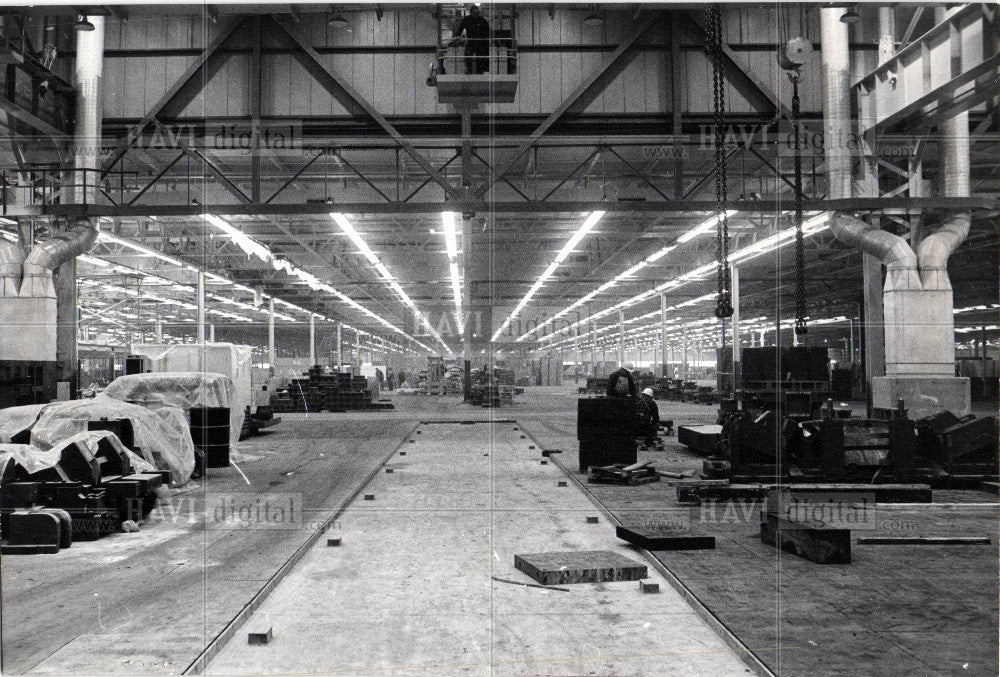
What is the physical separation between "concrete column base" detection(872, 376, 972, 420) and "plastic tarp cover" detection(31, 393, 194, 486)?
39.7ft

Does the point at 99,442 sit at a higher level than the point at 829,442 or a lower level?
higher

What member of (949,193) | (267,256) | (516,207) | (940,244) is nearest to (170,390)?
(516,207)

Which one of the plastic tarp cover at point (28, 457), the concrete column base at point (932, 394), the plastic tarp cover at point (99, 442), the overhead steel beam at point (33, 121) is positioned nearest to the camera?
the plastic tarp cover at point (28, 457)

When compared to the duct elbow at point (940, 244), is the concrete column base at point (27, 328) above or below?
below

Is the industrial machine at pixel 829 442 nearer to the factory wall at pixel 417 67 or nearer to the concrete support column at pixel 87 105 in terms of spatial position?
the factory wall at pixel 417 67

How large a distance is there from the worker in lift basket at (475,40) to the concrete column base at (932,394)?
9133mm

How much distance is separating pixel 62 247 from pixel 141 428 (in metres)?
4.86

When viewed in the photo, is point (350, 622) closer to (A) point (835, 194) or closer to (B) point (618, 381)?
(B) point (618, 381)

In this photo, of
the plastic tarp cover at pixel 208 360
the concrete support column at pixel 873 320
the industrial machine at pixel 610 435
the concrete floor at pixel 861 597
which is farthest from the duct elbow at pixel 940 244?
the plastic tarp cover at pixel 208 360

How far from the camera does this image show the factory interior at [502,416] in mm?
4883

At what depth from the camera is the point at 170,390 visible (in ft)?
38.1

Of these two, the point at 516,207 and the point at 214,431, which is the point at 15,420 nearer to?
the point at 214,431

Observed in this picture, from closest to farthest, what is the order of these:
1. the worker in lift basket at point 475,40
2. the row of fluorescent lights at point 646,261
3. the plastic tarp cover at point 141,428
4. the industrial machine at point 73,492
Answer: the industrial machine at point 73,492
the plastic tarp cover at point 141,428
the worker in lift basket at point 475,40
the row of fluorescent lights at point 646,261

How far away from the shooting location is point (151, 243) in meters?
21.3
